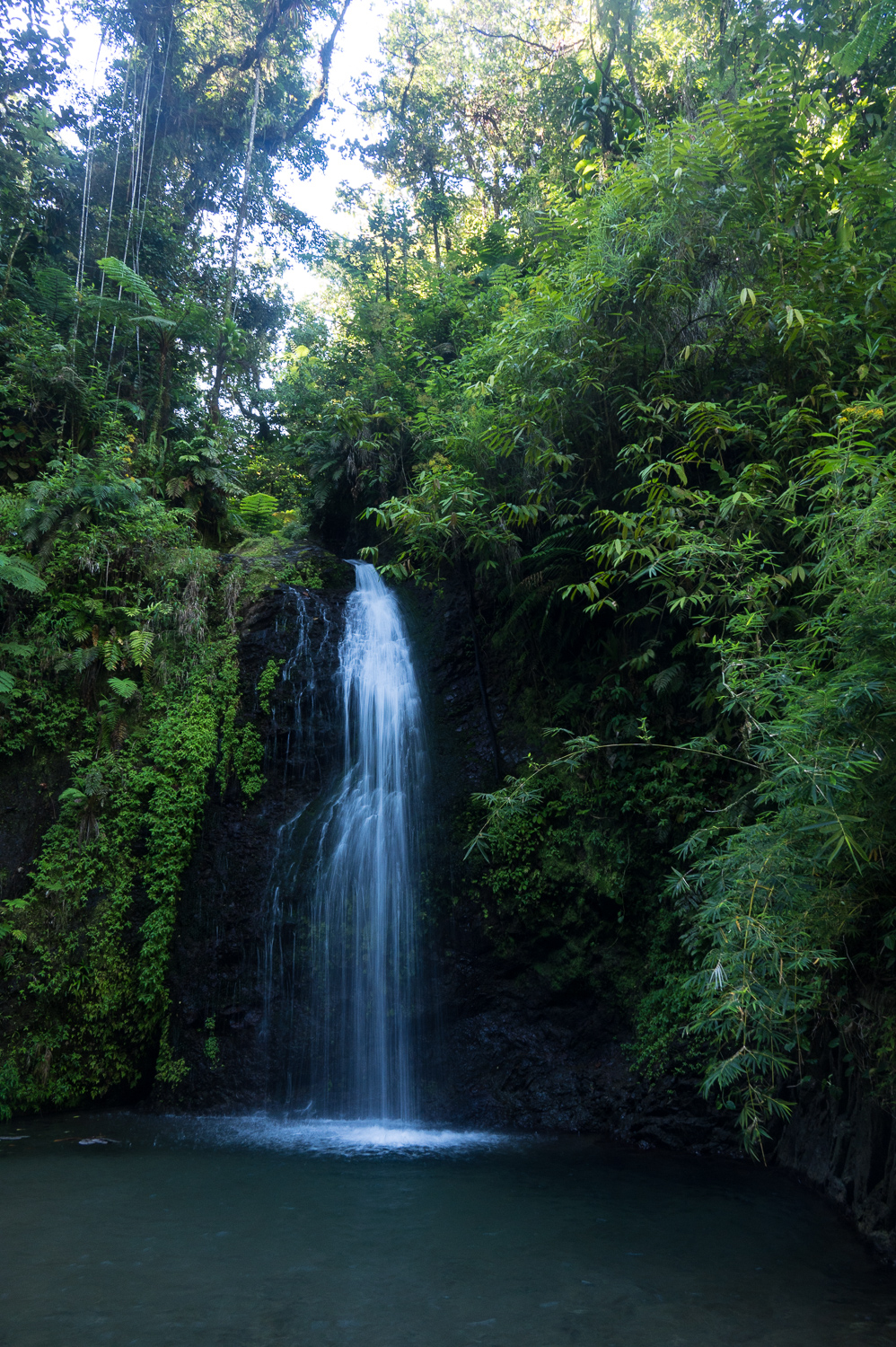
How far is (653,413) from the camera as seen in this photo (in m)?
6.45

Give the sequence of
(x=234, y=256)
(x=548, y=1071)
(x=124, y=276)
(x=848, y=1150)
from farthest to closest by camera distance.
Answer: (x=234, y=256) < (x=124, y=276) < (x=548, y=1071) < (x=848, y=1150)

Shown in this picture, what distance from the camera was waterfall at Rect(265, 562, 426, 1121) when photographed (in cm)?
637

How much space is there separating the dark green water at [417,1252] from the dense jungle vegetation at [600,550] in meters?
0.70

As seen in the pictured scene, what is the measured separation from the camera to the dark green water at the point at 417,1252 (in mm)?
3033

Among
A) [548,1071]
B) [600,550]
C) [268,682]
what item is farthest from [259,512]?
[548,1071]

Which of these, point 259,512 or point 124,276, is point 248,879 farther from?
point 124,276

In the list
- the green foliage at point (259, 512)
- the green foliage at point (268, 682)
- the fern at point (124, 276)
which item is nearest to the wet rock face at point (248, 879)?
the green foliage at point (268, 682)

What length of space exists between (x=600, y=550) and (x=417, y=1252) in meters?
5.00

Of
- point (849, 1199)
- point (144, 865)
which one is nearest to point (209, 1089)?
point (144, 865)

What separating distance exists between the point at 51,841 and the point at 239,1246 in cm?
466

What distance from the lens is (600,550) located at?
6277mm

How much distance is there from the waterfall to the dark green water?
1000mm

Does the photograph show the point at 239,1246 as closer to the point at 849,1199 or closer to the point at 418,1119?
the point at 418,1119

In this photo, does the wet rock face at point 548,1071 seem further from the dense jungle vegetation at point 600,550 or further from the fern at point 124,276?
the fern at point 124,276
